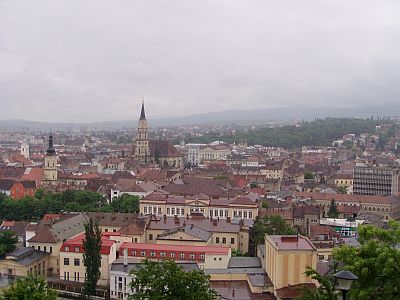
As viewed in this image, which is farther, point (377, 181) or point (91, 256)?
point (377, 181)

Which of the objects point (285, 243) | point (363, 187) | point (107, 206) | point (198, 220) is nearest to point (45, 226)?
point (198, 220)

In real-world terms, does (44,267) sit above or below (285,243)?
below

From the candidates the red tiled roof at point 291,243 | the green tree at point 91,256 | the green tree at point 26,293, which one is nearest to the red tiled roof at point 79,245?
the green tree at point 91,256

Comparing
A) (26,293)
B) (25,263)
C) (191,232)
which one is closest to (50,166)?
(191,232)

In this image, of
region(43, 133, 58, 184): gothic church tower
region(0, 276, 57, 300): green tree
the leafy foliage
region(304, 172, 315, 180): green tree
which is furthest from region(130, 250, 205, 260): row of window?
region(304, 172, 315, 180): green tree

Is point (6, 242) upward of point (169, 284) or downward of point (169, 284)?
downward

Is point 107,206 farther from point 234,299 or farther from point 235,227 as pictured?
point 234,299

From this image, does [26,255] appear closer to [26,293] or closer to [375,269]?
[26,293]

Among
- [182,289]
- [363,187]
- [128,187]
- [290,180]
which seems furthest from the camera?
[290,180]
